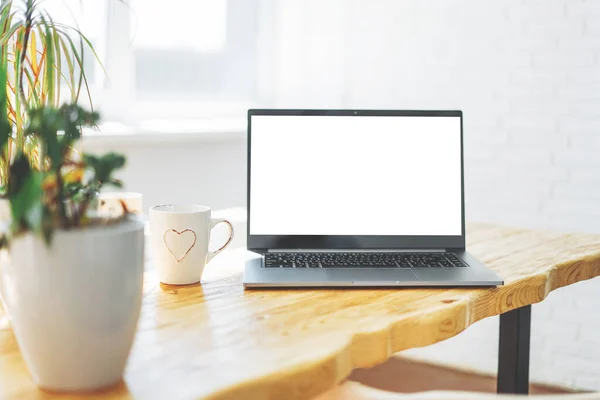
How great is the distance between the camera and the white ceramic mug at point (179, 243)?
1068 mm

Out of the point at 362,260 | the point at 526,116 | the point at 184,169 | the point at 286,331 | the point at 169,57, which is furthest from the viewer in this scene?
the point at 169,57

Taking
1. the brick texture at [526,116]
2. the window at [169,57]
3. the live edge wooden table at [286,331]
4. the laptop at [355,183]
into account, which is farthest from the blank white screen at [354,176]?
the window at [169,57]

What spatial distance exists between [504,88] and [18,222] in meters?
1.93

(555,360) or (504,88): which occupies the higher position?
(504,88)

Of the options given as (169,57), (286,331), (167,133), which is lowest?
(286,331)

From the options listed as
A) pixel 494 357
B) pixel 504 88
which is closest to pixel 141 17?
pixel 504 88

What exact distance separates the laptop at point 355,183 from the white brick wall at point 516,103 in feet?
3.47

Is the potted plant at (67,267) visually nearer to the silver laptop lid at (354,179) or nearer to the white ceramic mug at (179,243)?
the white ceramic mug at (179,243)

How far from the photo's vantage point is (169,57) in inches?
102

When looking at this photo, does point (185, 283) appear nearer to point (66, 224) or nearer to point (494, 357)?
point (66, 224)

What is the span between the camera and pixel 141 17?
245cm

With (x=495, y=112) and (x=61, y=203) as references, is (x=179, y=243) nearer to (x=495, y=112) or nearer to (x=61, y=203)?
(x=61, y=203)

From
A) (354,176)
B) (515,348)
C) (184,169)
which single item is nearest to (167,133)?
(184,169)

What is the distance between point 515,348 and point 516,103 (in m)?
1.19
